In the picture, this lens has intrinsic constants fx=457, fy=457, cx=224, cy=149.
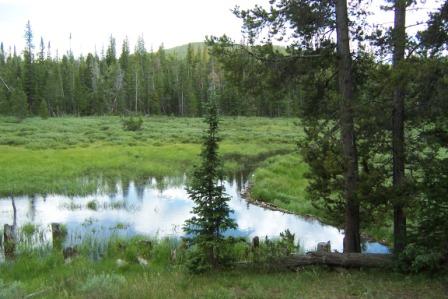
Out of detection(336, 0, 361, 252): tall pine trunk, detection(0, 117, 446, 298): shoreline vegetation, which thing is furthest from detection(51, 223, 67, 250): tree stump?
detection(336, 0, 361, 252): tall pine trunk

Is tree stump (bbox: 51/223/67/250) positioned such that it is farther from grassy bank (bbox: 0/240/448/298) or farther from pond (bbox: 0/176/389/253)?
grassy bank (bbox: 0/240/448/298)

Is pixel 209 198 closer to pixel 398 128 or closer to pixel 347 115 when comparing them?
pixel 347 115

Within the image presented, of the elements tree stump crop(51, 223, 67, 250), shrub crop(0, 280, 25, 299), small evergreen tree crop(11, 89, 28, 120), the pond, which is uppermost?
small evergreen tree crop(11, 89, 28, 120)

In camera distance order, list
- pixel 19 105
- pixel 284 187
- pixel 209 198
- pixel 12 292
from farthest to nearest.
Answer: pixel 19 105
pixel 284 187
pixel 209 198
pixel 12 292

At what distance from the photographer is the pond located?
653 inches

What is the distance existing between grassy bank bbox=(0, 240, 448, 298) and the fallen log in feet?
0.67

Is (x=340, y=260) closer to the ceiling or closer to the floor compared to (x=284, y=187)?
closer to the ceiling

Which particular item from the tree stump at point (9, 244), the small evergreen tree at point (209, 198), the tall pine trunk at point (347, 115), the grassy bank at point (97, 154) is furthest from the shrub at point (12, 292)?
the grassy bank at point (97, 154)

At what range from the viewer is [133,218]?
19484mm

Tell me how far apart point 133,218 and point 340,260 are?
11.2 metres

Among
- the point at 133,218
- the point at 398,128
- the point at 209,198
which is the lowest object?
the point at 133,218

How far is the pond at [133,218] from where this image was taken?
16578mm

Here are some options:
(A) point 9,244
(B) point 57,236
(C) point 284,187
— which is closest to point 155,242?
(B) point 57,236

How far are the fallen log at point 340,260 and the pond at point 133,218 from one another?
14.7 ft
